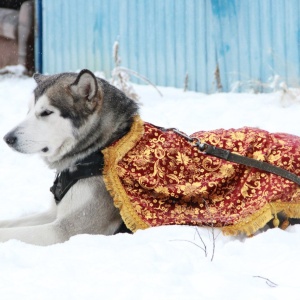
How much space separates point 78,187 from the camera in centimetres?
299

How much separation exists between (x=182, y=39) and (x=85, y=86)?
404 centimetres

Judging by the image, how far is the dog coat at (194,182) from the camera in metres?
2.96

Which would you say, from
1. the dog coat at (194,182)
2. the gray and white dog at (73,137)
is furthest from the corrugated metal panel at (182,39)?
the gray and white dog at (73,137)

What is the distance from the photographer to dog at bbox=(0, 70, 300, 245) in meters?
2.96

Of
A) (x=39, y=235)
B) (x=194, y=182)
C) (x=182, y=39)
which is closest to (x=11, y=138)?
(x=39, y=235)

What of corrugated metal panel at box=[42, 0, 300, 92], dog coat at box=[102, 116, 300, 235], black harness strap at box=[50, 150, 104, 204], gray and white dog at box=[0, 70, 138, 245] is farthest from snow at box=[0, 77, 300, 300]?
corrugated metal panel at box=[42, 0, 300, 92]

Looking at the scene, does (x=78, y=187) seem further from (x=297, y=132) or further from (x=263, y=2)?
(x=263, y=2)

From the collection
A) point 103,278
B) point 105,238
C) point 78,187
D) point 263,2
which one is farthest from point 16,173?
point 263,2

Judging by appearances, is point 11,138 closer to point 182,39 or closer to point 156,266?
point 156,266

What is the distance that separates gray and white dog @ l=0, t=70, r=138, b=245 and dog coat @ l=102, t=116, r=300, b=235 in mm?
91

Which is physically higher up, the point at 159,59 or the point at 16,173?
the point at 159,59

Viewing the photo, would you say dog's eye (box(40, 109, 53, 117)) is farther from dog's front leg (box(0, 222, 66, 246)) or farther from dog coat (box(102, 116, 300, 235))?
dog's front leg (box(0, 222, 66, 246))

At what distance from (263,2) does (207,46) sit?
2.50 feet

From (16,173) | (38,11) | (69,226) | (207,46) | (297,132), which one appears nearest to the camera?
(69,226)
